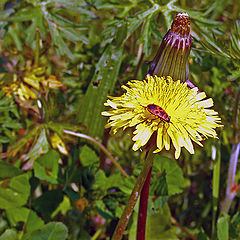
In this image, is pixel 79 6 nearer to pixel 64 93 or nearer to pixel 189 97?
pixel 64 93

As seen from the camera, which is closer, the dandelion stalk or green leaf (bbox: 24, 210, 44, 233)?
green leaf (bbox: 24, 210, 44, 233)

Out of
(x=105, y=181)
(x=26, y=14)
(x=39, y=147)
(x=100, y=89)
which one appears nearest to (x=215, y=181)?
(x=105, y=181)

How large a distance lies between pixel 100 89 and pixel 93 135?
178 millimetres


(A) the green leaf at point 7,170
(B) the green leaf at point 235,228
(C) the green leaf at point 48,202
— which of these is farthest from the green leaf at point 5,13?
(B) the green leaf at point 235,228

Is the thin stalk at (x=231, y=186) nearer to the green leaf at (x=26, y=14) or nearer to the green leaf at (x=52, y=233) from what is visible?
the green leaf at (x=52, y=233)

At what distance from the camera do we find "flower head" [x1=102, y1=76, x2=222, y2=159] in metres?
0.69

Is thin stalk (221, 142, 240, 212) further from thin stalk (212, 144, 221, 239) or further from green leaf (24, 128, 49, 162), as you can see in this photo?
green leaf (24, 128, 49, 162)

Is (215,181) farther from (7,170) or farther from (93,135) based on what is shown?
(7,170)

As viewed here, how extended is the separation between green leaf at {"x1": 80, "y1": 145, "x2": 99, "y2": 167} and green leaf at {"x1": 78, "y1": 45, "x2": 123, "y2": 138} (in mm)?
83

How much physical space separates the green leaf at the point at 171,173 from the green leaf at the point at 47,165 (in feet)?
1.13

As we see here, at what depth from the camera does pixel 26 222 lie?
110 centimetres

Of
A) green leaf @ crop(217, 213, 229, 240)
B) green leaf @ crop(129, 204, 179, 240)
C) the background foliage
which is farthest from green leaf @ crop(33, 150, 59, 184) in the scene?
green leaf @ crop(217, 213, 229, 240)

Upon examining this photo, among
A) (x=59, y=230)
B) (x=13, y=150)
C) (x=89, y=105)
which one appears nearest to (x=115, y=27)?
(x=89, y=105)

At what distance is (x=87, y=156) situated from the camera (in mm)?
1215
